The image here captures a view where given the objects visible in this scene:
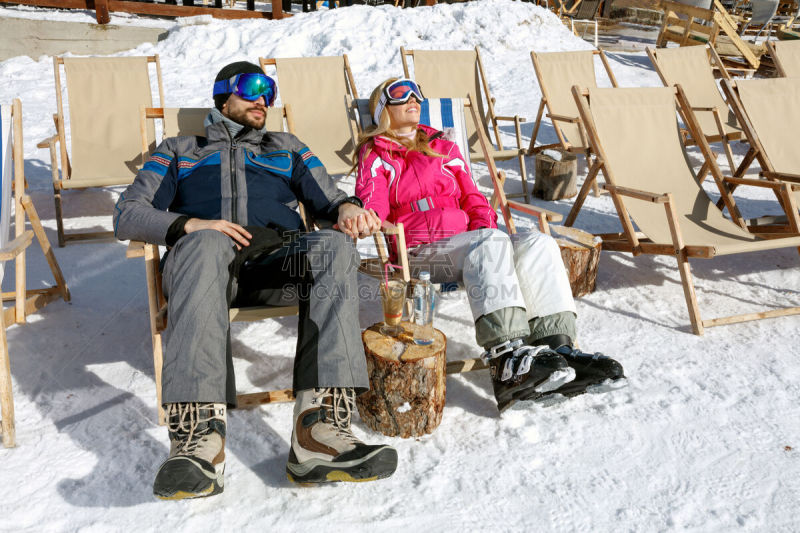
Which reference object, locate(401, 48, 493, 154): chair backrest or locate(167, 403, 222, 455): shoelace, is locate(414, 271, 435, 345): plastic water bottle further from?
locate(401, 48, 493, 154): chair backrest

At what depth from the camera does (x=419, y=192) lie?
114 inches

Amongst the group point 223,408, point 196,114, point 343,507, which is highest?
point 196,114

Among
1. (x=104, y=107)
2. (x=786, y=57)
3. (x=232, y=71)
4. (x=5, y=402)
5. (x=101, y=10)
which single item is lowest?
(x=5, y=402)

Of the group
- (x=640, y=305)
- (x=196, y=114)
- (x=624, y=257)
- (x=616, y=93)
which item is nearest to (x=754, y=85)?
(x=616, y=93)

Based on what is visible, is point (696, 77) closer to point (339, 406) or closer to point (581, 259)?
point (581, 259)

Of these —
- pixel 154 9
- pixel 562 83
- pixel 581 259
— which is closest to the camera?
pixel 581 259

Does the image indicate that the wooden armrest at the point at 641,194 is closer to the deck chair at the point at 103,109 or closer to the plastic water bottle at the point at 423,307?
the plastic water bottle at the point at 423,307

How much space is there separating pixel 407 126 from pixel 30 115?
15.7ft

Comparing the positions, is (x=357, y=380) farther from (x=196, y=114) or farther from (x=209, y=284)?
(x=196, y=114)

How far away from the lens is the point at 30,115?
19.6ft

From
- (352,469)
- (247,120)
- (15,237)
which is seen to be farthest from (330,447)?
(15,237)

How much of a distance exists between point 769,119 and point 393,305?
3.25m

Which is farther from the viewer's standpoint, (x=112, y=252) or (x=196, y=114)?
(x=112, y=252)

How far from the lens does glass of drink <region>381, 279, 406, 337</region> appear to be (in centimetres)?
221
